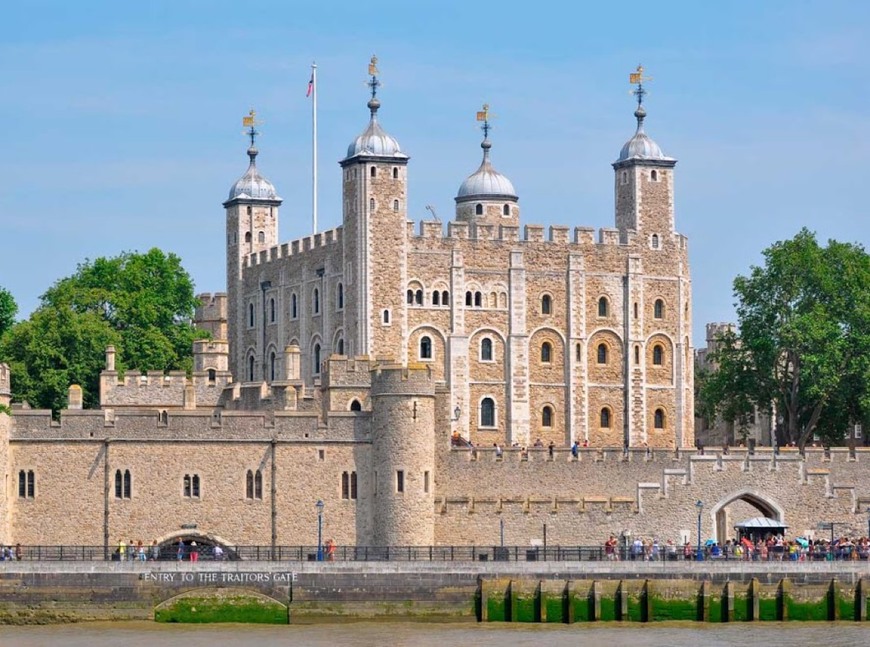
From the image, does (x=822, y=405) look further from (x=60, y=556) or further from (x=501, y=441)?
(x=60, y=556)

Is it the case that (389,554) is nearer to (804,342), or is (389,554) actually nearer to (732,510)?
(732,510)

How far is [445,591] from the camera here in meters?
80.9

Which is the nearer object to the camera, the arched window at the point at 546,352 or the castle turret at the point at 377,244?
the castle turret at the point at 377,244

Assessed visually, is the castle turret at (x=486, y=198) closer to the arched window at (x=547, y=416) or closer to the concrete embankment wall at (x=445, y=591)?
the arched window at (x=547, y=416)

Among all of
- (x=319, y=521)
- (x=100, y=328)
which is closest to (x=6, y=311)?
(x=100, y=328)

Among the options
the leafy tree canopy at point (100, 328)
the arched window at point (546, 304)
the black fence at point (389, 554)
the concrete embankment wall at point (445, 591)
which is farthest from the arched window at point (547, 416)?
the concrete embankment wall at point (445, 591)

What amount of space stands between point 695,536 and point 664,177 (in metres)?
28.9

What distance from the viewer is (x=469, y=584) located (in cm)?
8100

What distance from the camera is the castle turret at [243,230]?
122m

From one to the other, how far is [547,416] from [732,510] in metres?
20.6

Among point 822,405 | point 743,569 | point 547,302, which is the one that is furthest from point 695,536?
point 547,302

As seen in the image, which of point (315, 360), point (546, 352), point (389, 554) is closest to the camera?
point (389, 554)

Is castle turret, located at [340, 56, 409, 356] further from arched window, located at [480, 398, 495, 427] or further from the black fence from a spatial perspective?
the black fence

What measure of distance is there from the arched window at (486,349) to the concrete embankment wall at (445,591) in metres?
31.0
